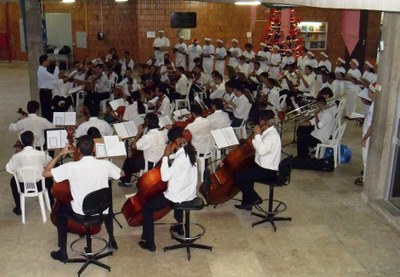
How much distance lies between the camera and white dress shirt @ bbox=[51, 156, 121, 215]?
201 inches

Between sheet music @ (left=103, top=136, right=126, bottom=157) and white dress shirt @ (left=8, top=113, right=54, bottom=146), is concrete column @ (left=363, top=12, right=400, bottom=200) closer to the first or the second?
sheet music @ (left=103, top=136, right=126, bottom=157)

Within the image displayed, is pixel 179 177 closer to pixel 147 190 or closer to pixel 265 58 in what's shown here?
pixel 147 190

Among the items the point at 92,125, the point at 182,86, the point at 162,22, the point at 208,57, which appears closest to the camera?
the point at 92,125

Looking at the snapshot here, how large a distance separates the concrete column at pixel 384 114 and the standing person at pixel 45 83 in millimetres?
6809

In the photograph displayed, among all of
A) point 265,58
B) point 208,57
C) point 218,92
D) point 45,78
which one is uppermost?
point 265,58

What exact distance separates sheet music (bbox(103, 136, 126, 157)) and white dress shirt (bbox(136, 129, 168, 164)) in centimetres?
67

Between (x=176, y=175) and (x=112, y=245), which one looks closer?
(x=176, y=175)

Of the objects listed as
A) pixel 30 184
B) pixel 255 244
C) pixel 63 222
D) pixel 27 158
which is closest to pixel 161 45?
pixel 30 184

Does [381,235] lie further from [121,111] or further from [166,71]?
[166,71]

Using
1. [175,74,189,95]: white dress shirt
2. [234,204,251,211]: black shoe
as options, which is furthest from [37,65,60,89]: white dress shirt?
[234,204,251,211]: black shoe

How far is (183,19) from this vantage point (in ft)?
54.9

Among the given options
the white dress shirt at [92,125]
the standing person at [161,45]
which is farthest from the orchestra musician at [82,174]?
the standing person at [161,45]

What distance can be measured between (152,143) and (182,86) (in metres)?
4.73

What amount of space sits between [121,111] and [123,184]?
1.77 m
